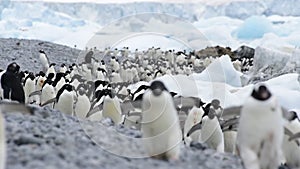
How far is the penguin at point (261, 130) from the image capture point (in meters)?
2.86

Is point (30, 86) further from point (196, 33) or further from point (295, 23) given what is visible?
point (295, 23)

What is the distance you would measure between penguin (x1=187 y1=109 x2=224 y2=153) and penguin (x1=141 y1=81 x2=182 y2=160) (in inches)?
50.6

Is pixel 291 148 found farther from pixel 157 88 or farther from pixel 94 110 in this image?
pixel 94 110

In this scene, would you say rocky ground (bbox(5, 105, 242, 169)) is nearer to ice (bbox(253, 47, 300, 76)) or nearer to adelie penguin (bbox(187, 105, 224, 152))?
adelie penguin (bbox(187, 105, 224, 152))

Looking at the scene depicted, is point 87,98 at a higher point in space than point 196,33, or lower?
lower

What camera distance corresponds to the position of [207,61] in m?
15.5

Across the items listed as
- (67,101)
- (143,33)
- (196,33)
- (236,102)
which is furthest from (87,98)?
(236,102)

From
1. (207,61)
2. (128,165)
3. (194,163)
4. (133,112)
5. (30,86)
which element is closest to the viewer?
(128,165)

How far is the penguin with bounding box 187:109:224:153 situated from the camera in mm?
4324

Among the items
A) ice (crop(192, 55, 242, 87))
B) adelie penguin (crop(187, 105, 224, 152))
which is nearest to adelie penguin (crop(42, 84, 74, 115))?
adelie penguin (crop(187, 105, 224, 152))

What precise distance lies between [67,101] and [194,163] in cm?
280

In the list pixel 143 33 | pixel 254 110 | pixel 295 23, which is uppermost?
pixel 295 23

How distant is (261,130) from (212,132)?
1.48 meters

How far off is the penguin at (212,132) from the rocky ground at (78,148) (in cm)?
62
